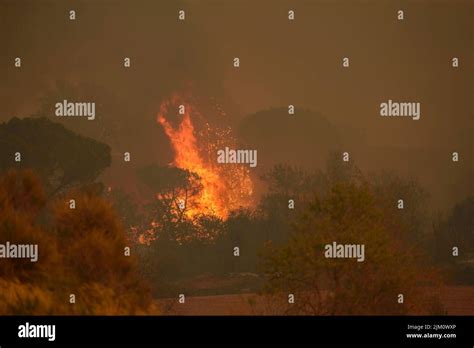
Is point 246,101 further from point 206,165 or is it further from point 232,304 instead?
point 232,304

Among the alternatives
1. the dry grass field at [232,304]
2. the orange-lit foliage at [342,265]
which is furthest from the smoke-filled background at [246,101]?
the orange-lit foliage at [342,265]

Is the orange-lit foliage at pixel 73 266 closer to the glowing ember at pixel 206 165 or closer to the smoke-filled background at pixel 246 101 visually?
the smoke-filled background at pixel 246 101

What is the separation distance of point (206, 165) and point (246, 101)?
501 inches

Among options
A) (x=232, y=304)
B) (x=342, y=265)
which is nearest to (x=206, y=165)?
(x=232, y=304)

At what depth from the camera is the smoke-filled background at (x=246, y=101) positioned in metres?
66.2

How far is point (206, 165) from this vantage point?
249ft

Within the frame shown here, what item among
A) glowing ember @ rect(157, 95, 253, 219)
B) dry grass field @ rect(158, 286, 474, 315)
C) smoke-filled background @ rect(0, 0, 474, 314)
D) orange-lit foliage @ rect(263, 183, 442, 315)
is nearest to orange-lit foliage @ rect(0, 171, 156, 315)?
orange-lit foliage @ rect(263, 183, 442, 315)

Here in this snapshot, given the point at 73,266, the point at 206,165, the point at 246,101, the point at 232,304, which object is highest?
the point at 246,101

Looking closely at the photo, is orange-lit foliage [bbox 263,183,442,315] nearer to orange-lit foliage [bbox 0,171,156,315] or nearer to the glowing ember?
orange-lit foliage [bbox 0,171,156,315]

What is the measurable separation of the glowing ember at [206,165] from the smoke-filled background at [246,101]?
6.9 inches

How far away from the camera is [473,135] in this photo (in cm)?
8275

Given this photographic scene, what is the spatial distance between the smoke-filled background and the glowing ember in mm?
176

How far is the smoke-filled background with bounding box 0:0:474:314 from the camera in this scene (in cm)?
6625
